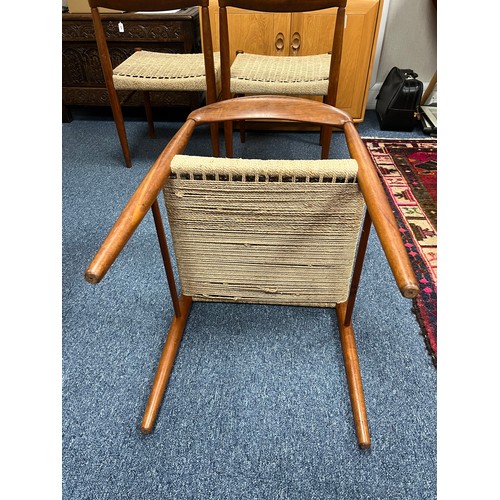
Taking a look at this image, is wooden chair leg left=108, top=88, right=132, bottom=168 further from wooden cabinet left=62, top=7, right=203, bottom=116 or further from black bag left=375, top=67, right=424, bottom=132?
black bag left=375, top=67, right=424, bottom=132

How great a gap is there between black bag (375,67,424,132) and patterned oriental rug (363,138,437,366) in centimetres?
13

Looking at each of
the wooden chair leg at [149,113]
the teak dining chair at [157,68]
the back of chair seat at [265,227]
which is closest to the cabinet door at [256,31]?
the teak dining chair at [157,68]

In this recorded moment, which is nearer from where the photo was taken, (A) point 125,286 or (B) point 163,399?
(B) point 163,399

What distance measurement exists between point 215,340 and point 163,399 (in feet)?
0.71

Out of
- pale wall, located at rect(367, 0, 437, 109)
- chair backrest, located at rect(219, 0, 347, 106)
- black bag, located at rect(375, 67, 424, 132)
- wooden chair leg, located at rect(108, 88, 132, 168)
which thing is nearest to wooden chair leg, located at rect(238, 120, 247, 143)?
chair backrest, located at rect(219, 0, 347, 106)

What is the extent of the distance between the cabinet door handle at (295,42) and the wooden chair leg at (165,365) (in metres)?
1.48

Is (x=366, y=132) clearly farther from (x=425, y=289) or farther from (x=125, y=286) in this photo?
(x=125, y=286)

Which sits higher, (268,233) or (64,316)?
(268,233)

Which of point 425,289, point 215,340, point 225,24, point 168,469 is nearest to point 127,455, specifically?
point 168,469

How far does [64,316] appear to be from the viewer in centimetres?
117

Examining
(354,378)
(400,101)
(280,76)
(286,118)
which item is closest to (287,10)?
(280,76)

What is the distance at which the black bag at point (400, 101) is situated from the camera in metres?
2.01

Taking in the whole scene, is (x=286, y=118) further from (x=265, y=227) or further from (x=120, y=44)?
(x=120, y=44)

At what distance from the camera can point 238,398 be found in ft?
3.15
